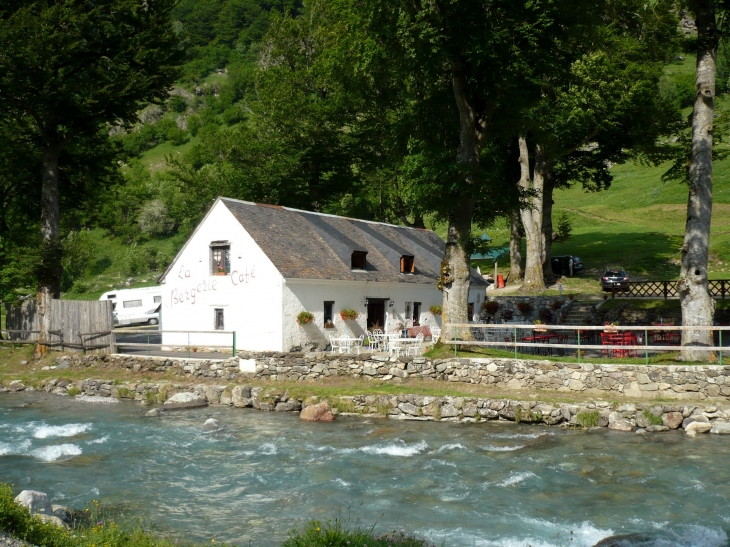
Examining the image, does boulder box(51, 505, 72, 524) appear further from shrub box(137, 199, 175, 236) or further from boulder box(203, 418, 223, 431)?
shrub box(137, 199, 175, 236)

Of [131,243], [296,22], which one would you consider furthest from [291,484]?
[131,243]

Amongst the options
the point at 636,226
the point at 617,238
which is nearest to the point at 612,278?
the point at 617,238

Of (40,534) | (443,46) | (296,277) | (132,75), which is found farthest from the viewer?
(132,75)

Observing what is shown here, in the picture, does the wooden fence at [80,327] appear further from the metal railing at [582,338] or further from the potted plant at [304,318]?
the metal railing at [582,338]

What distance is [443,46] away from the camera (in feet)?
74.6

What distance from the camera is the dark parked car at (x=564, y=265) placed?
159 feet

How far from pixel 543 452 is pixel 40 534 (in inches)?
472

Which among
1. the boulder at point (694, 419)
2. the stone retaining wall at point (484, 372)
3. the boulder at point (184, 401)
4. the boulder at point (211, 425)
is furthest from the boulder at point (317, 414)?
the boulder at point (694, 419)

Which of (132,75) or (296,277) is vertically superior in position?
(132,75)

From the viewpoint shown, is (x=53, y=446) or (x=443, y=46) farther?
(x=443, y=46)

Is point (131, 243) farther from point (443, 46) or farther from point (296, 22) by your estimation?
point (443, 46)

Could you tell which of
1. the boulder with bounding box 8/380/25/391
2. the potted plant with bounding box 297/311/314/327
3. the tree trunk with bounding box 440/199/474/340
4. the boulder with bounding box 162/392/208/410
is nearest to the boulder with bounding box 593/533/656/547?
the tree trunk with bounding box 440/199/474/340

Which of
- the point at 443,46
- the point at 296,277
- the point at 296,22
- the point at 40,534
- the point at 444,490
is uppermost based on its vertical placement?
the point at 296,22

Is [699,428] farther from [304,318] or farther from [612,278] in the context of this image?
A: [612,278]
